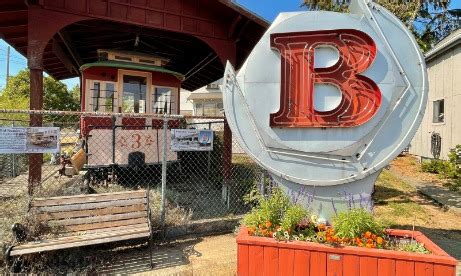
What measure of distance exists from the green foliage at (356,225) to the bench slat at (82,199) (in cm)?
306

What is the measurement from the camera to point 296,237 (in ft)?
13.4

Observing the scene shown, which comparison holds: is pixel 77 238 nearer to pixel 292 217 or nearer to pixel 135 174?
pixel 292 217

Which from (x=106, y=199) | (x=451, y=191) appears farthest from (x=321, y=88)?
(x=451, y=191)

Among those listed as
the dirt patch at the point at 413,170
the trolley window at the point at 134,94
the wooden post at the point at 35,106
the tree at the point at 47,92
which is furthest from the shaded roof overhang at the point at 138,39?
the tree at the point at 47,92

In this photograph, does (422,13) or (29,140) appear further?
(422,13)

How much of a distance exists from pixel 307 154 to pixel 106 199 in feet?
10.4

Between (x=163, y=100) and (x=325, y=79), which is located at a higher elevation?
(x=163, y=100)

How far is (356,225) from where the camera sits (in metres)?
3.96

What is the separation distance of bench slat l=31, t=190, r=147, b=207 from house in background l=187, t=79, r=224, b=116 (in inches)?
1109

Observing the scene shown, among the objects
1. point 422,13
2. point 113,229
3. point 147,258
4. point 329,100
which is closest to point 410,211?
point 329,100

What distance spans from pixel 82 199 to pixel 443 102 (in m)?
15.5

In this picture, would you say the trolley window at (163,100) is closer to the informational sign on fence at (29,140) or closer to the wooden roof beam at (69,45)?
the wooden roof beam at (69,45)

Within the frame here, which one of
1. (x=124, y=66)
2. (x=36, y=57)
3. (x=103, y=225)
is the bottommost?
(x=103, y=225)

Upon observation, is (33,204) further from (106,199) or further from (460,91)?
(460,91)
